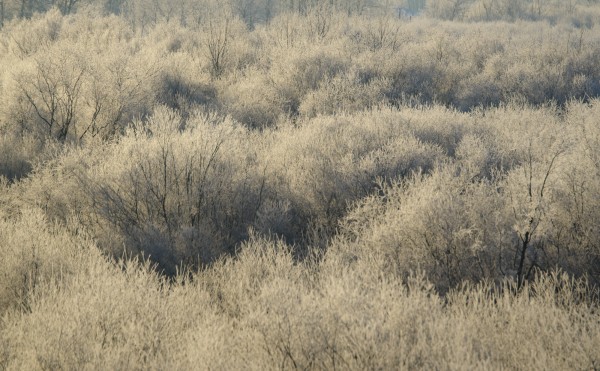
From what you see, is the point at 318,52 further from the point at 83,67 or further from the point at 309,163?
the point at 309,163

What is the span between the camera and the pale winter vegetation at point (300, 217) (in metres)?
3.07

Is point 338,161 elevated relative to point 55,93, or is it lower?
lower

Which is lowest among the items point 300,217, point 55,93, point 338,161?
point 300,217

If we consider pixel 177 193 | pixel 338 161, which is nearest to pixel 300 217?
pixel 338 161

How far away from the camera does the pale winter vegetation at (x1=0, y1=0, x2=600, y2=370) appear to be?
121 inches

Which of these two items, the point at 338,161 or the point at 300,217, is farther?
the point at 338,161

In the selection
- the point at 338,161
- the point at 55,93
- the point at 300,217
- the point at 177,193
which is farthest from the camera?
the point at 55,93

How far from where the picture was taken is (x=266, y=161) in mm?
7059

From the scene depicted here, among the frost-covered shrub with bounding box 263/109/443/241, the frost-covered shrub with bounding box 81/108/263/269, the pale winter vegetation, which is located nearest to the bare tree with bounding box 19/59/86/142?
the pale winter vegetation

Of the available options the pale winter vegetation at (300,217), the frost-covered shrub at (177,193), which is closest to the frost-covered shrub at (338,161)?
the pale winter vegetation at (300,217)

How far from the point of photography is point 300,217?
20.2 feet

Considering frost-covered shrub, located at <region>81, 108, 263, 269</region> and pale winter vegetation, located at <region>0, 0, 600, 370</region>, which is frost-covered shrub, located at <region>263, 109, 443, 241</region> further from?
frost-covered shrub, located at <region>81, 108, 263, 269</region>

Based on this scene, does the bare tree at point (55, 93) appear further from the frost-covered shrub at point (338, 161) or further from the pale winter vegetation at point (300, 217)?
the frost-covered shrub at point (338, 161)

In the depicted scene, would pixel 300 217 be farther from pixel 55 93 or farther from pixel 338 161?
pixel 55 93
